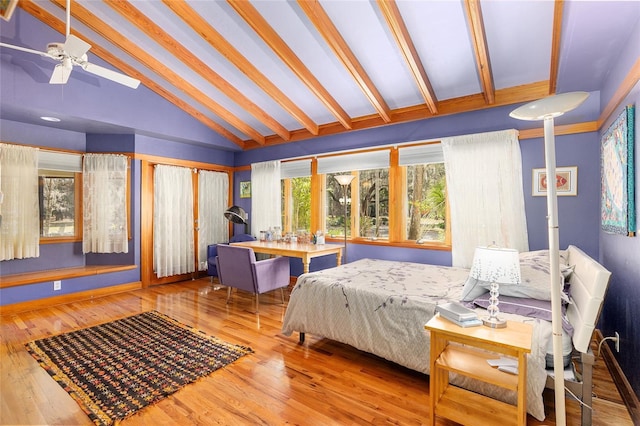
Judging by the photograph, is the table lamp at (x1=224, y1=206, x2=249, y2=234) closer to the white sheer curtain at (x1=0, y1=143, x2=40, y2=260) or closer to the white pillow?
the white sheer curtain at (x1=0, y1=143, x2=40, y2=260)

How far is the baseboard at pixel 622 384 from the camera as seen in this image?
1820 mm

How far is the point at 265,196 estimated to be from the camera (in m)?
5.53

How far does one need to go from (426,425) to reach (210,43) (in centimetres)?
385

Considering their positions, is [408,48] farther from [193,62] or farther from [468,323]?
[193,62]

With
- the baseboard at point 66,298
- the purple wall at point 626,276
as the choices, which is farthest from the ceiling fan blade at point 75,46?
the purple wall at point 626,276

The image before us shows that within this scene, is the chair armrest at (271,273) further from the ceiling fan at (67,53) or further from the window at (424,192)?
the ceiling fan at (67,53)

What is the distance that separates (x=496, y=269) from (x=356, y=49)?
2.51 metres

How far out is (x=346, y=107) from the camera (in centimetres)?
431

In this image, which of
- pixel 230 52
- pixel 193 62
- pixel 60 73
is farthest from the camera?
pixel 193 62

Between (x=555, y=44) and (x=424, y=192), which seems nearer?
(x=555, y=44)

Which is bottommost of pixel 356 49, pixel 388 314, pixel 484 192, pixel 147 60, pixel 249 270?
pixel 388 314

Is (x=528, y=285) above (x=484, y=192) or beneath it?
beneath

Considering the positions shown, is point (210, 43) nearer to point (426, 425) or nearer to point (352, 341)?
point (352, 341)

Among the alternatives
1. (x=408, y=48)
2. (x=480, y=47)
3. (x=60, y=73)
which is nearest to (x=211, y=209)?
(x=60, y=73)
